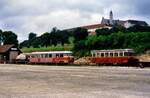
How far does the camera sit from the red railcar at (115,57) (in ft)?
179

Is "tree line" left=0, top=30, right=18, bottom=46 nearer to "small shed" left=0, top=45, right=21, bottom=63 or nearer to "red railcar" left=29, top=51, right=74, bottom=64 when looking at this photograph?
"small shed" left=0, top=45, right=21, bottom=63

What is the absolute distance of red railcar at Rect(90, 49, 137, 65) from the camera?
54463mm

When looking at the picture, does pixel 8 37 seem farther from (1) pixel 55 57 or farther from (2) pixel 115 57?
(2) pixel 115 57

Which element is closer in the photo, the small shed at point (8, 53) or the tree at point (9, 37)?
the small shed at point (8, 53)

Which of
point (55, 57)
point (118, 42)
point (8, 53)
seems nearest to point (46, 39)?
point (8, 53)

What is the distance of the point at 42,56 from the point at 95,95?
5428 cm

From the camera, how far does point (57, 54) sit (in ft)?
217

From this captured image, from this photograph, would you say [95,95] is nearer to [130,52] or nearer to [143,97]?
[143,97]

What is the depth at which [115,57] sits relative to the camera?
55531mm

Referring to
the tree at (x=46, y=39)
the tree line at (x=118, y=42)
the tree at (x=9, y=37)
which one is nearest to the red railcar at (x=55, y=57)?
the tree line at (x=118, y=42)

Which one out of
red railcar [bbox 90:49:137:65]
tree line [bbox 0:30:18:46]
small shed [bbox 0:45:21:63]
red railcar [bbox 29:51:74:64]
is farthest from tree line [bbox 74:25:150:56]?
tree line [bbox 0:30:18:46]

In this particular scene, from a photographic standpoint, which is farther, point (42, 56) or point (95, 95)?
point (42, 56)

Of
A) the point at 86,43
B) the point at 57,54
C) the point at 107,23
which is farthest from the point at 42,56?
the point at 107,23

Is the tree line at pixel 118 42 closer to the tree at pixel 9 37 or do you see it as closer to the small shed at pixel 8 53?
the small shed at pixel 8 53
